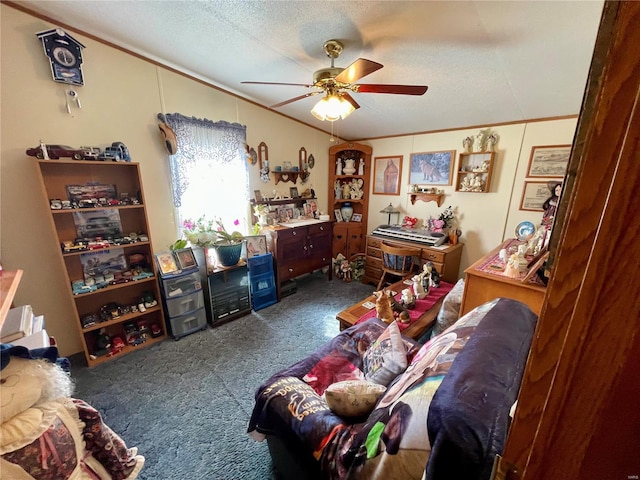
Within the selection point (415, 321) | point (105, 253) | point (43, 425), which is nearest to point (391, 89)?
point (415, 321)

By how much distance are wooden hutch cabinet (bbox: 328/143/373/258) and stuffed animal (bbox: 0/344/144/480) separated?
3195mm

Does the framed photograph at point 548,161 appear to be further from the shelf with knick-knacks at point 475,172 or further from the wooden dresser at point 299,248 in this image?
the wooden dresser at point 299,248

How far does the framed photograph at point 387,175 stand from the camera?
3527 millimetres

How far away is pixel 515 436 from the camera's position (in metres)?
0.38

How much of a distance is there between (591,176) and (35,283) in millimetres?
2932

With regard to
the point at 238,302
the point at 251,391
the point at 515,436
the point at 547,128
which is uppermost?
the point at 547,128

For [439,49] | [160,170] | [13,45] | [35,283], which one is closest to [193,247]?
[160,170]

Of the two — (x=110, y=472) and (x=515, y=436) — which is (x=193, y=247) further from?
(x=515, y=436)

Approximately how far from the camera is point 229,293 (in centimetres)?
263

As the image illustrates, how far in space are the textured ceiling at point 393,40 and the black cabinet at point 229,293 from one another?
6.14ft

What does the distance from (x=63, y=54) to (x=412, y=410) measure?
288 cm

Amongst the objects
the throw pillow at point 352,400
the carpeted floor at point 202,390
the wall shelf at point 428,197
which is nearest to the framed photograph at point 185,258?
the carpeted floor at point 202,390

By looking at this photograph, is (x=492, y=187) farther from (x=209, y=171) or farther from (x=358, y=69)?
(x=209, y=171)

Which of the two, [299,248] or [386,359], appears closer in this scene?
[386,359]
